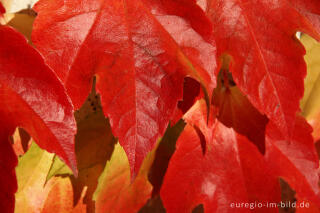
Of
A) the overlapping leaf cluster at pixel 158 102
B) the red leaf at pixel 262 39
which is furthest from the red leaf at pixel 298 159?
the red leaf at pixel 262 39

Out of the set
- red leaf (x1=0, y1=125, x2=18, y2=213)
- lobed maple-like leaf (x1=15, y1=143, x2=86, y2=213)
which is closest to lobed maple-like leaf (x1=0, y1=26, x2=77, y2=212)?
red leaf (x1=0, y1=125, x2=18, y2=213)

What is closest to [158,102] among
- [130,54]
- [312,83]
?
[130,54]

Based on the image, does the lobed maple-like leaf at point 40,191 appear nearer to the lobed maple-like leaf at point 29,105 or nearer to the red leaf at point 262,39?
the lobed maple-like leaf at point 29,105

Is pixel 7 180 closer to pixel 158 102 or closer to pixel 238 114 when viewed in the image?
pixel 158 102

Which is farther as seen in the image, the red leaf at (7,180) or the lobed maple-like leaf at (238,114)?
the lobed maple-like leaf at (238,114)

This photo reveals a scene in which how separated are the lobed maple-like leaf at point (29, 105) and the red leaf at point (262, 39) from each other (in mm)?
189

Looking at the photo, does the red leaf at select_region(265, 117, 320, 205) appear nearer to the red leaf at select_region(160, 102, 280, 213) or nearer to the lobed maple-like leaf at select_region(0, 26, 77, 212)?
the red leaf at select_region(160, 102, 280, 213)

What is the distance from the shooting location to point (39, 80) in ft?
0.95

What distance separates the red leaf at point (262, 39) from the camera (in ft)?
1.13

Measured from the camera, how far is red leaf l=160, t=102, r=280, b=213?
1.33 feet

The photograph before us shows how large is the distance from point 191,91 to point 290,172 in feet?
0.60

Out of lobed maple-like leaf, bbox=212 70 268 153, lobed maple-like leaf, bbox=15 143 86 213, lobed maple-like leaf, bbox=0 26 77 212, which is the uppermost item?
lobed maple-like leaf, bbox=0 26 77 212

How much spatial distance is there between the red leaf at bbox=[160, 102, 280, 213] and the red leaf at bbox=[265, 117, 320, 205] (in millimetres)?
18

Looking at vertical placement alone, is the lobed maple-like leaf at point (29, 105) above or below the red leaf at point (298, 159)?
above
